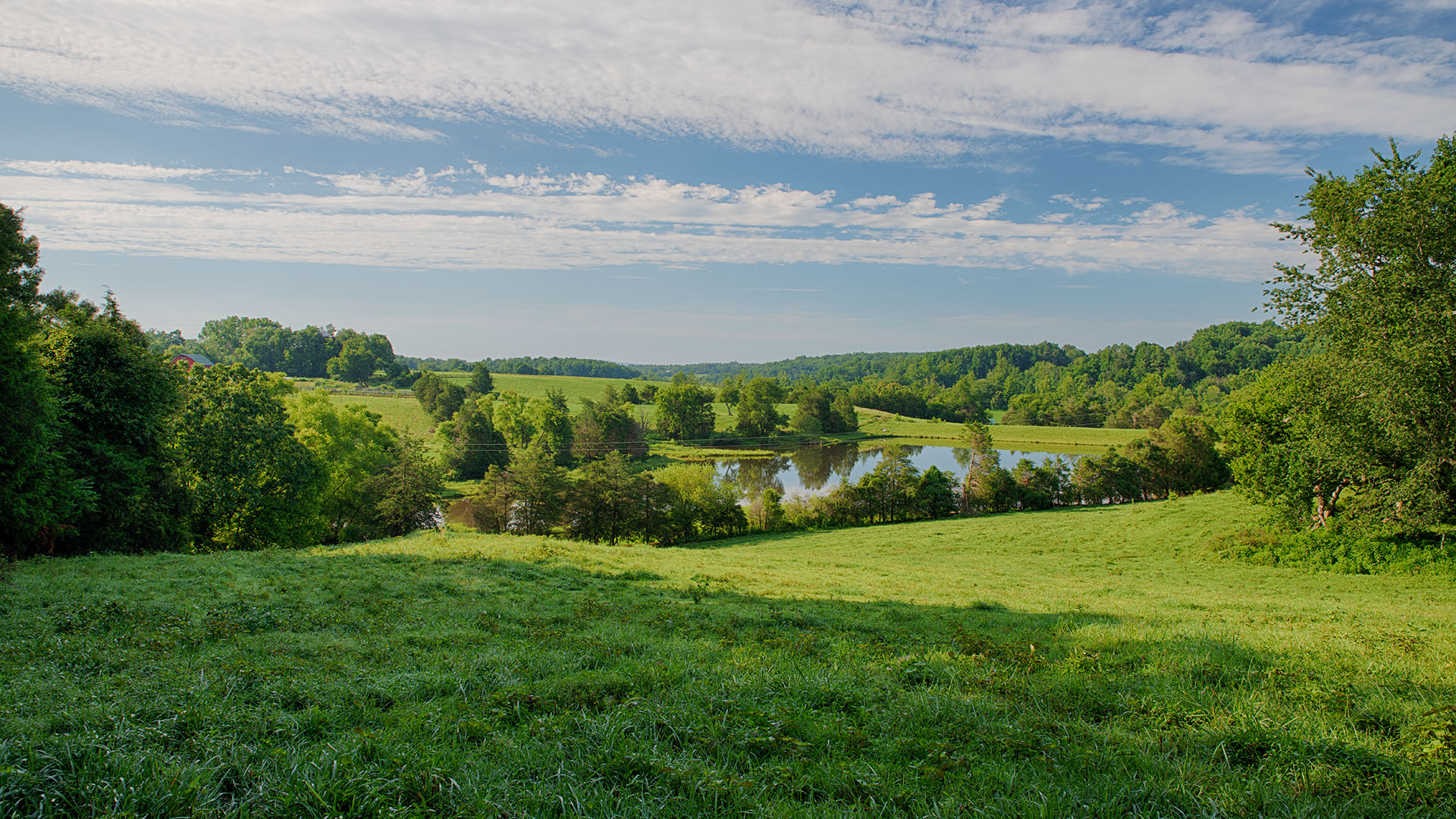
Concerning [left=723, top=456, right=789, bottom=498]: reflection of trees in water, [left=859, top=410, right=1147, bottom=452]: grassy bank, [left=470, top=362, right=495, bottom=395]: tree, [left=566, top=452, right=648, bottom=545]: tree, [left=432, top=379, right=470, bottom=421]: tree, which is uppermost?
[left=470, top=362, right=495, bottom=395]: tree

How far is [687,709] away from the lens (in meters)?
5.18

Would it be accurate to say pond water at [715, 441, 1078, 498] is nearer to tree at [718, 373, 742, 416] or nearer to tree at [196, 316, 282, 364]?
tree at [718, 373, 742, 416]

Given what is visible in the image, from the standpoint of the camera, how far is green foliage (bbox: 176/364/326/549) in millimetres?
29609

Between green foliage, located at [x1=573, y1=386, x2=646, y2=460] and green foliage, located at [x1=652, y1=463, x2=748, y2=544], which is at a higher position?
green foliage, located at [x1=573, y1=386, x2=646, y2=460]

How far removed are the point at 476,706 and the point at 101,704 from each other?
2702mm

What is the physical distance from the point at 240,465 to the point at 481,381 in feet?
316

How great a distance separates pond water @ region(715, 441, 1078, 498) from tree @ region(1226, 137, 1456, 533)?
4132cm

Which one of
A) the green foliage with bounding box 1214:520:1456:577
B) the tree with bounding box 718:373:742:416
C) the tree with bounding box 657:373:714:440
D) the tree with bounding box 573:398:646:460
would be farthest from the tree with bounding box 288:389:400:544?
the tree with bounding box 718:373:742:416

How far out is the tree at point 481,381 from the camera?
119938 mm

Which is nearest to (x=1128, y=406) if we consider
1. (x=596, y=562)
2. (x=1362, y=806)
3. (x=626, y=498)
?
(x=626, y=498)

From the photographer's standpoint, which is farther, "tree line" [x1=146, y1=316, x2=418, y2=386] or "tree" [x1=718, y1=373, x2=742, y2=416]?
"tree" [x1=718, y1=373, x2=742, y2=416]

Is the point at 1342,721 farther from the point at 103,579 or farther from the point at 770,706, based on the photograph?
the point at 103,579

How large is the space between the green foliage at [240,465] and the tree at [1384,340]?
43.8 m

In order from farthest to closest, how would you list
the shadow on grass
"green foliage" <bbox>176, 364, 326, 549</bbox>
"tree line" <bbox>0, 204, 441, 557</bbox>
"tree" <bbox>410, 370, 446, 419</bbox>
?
1. "tree" <bbox>410, 370, 446, 419</bbox>
2. "green foliage" <bbox>176, 364, 326, 549</bbox>
3. "tree line" <bbox>0, 204, 441, 557</bbox>
4. the shadow on grass
